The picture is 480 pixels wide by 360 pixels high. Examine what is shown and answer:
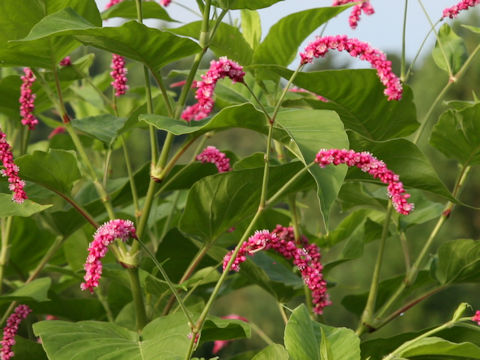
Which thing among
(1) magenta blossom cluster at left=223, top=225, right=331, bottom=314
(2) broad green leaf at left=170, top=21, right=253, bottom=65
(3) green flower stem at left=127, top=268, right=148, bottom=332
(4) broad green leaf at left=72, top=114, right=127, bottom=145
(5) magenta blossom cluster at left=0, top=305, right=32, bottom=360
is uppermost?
(2) broad green leaf at left=170, top=21, right=253, bottom=65

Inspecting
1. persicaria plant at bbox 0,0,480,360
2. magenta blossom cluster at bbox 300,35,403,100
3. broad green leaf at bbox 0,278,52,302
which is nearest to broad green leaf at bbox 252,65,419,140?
persicaria plant at bbox 0,0,480,360

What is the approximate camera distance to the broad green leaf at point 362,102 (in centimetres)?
114

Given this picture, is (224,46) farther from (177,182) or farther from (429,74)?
(429,74)

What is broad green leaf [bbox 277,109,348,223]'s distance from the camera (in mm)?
786

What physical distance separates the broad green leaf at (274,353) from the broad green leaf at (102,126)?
0.44 metres

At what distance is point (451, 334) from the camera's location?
1.25 metres

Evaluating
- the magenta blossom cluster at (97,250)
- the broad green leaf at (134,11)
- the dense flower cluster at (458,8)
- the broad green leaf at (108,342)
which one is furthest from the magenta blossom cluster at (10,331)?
the dense flower cluster at (458,8)

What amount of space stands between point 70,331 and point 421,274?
80cm

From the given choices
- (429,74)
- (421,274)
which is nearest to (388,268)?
(429,74)

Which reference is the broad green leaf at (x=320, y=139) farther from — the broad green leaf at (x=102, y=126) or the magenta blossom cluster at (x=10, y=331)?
the magenta blossom cluster at (x=10, y=331)

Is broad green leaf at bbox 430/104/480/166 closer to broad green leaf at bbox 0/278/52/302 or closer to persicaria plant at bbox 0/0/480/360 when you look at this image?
persicaria plant at bbox 0/0/480/360

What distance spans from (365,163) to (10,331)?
0.67 m

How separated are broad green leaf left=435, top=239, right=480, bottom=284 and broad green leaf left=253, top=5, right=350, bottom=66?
0.44 m

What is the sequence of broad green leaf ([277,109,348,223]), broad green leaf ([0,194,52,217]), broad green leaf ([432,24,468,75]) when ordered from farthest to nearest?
broad green leaf ([432,24,468,75]) < broad green leaf ([0,194,52,217]) < broad green leaf ([277,109,348,223])
